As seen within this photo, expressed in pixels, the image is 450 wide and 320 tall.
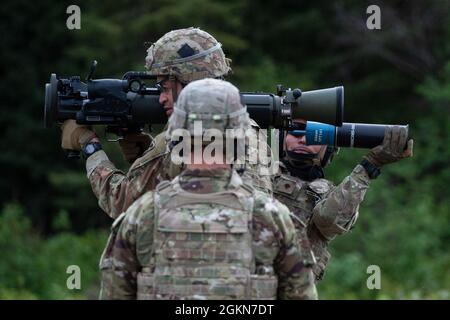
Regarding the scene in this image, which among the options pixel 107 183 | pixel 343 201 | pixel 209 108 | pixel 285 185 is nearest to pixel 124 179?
pixel 107 183

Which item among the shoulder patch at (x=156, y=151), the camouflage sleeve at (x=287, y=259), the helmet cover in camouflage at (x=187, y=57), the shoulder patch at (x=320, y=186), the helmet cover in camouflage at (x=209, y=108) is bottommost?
the camouflage sleeve at (x=287, y=259)

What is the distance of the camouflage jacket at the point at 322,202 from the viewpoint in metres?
5.97

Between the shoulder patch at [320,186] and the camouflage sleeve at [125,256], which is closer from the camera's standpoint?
the camouflage sleeve at [125,256]

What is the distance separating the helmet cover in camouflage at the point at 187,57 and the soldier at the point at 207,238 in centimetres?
99

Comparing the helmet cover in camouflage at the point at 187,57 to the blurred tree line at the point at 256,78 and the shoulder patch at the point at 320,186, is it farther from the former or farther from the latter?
the blurred tree line at the point at 256,78

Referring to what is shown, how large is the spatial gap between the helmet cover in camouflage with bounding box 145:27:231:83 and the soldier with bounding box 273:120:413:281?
51 centimetres

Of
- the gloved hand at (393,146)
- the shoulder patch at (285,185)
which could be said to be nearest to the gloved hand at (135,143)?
the shoulder patch at (285,185)

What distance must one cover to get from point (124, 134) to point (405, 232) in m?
8.74

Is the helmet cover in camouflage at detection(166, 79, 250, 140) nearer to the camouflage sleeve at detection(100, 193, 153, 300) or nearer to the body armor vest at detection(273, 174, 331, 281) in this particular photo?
the camouflage sleeve at detection(100, 193, 153, 300)

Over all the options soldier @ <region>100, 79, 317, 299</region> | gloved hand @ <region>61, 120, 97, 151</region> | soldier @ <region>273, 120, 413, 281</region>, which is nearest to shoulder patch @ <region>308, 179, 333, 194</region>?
soldier @ <region>273, 120, 413, 281</region>

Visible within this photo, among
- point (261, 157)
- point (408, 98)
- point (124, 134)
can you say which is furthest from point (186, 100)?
point (408, 98)

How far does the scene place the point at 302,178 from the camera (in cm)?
626

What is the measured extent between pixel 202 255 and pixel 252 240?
188 millimetres

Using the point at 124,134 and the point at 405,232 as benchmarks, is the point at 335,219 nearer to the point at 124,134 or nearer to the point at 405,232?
the point at 124,134
